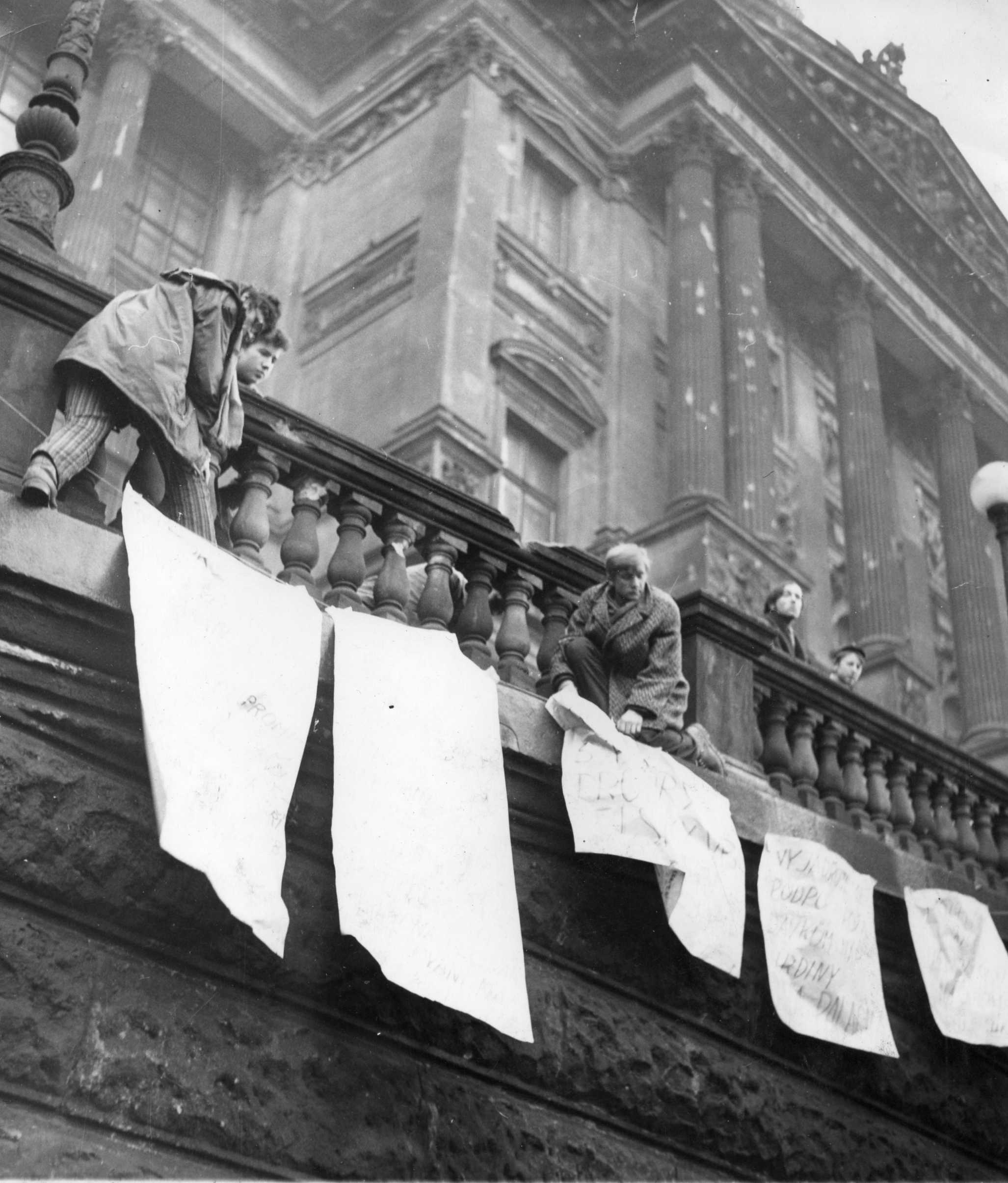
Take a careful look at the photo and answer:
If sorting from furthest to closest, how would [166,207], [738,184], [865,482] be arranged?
[865,482], [738,184], [166,207]

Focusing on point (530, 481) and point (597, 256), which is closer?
point (530, 481)

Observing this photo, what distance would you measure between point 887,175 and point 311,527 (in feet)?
63.2

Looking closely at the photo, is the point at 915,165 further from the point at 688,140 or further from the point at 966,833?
the point at 966,833

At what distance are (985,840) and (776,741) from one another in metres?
2.17

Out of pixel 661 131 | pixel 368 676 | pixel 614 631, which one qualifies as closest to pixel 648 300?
pixel 661 131

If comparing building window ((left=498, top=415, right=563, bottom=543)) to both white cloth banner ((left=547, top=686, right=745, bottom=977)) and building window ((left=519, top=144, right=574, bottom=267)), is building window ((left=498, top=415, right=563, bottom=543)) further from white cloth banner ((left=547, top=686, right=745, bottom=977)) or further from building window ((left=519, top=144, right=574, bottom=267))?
white cloth banner ((left=547, top=686, right=745, bottom=977))

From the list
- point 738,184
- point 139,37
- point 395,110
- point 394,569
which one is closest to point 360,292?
point 395,110

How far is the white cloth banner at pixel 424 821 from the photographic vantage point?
234 inches

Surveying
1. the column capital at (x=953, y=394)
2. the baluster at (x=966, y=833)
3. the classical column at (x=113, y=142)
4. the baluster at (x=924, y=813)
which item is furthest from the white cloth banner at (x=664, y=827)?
the column capital at (x=953, y=394)

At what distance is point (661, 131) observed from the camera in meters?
22.0

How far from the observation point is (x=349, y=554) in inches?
306

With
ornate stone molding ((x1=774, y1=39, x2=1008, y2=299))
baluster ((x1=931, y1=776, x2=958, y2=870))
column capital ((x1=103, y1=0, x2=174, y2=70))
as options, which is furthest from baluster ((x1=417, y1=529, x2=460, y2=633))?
ornate stone molding ((x1=774, y1=39, x2=1008, y2=299))

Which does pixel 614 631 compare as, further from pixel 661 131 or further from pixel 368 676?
pixel 661 131

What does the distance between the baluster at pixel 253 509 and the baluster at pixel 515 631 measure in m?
1.35
